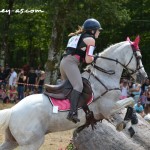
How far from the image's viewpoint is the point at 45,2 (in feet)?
88.1

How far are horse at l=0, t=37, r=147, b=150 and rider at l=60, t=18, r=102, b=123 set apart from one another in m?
0.27

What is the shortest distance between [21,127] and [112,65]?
2.17 meters

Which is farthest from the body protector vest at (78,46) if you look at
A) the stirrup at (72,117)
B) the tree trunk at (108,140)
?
the tree trunk at (108,140)

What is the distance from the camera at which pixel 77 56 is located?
352 inches

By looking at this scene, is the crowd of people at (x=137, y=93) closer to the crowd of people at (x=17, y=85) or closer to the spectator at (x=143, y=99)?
the spectator at (x=143, y=99)

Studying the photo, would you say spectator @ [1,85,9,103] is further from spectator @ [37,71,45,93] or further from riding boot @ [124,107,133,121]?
riding boot @ [124,107,133,121]

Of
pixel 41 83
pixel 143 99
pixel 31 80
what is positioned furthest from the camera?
pixel 31 80

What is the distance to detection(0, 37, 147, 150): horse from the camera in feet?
27.8

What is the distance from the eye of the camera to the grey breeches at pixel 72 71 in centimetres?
873

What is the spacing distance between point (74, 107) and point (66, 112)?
18 centimetres

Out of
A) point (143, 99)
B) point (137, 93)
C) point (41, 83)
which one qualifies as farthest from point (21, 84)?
point (143, 99)

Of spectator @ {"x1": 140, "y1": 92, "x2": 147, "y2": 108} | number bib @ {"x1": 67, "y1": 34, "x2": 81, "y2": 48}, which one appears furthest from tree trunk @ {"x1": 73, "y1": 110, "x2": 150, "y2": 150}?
spectator @ {"x1": 140, "y1": 92, "x2": 147, "y2": 108}

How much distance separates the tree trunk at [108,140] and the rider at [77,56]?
1.72 metres

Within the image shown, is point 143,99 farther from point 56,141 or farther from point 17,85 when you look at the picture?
point 56,141
